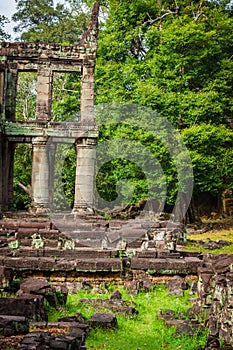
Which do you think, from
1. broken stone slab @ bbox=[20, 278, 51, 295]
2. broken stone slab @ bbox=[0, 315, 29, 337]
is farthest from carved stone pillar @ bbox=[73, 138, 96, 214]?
broken stone slab @ bbox=[0, 315, 29, 337]

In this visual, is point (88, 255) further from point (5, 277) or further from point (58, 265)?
point (5, 277)

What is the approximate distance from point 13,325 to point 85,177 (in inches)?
496

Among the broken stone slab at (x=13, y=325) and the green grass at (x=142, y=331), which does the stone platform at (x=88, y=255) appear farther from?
the broken stone slab at (x=13, y=325)

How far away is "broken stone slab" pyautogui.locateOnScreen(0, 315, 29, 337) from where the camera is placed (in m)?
5.37

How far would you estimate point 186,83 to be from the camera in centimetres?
2355

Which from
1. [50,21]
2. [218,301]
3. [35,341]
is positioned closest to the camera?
[35,341]

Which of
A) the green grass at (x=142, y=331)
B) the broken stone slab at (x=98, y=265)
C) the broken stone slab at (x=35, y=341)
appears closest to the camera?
the broken stone slab at (x=35, y=341)

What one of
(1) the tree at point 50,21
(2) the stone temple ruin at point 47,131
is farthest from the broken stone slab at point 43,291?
(1) the tree at point 50,21

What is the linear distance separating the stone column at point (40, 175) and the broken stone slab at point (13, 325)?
40.7ft

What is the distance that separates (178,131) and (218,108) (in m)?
2.10

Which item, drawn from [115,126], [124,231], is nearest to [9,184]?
[115,126]

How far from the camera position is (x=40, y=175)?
1817 cm

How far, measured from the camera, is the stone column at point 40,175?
1809 cm

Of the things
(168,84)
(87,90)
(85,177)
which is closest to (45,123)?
(87,90)
